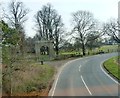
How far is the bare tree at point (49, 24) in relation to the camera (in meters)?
85.0

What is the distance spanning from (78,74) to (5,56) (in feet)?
74.3

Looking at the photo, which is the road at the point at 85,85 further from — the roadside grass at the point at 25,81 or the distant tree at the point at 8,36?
the distant tree at the point at 8,36

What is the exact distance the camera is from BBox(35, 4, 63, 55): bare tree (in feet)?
279

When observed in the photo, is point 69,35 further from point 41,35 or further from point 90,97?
point 90,97

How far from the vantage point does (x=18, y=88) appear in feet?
95.2

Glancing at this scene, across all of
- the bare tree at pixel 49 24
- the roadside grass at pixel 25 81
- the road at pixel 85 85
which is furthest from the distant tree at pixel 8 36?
the bare tree at pixel 49 24

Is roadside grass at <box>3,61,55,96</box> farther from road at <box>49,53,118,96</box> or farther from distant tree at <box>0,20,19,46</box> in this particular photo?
distant tree at <box>0,20,19,46</box>

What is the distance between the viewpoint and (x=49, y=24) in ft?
281

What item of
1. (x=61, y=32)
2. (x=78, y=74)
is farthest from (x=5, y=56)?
(x=61, y=32)

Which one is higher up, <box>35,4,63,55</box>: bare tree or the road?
<box>35,4,63,55</box>: bare tree

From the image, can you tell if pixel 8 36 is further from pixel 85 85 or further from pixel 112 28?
pixel 112 28

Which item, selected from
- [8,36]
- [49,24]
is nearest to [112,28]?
[49,24]

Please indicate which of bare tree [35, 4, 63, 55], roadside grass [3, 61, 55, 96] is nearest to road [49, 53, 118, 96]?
roadside grass [3, 61, 55, 96]

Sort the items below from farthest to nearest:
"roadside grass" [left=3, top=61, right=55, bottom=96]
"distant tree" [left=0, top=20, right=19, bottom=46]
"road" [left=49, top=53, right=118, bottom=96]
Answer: "road" [left=49, top=53, right=118, bottom=96] → "roadside grass" [left=3, top=61, right=55, bottom=96] → "distant tree" [left=0, top=20, right=19, bottom=46]
